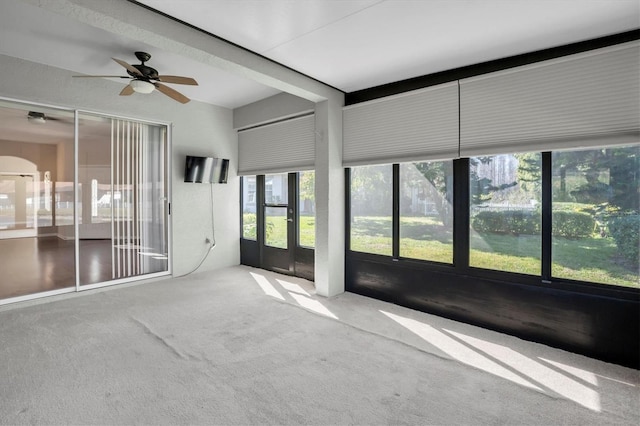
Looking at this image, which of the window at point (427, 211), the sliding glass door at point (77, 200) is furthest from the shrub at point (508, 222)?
→ the sliding glass door at point (77, 200)

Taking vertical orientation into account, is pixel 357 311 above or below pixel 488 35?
below

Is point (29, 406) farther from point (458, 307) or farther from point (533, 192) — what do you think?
point (533, 192)

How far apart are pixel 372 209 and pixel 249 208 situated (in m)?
2.63

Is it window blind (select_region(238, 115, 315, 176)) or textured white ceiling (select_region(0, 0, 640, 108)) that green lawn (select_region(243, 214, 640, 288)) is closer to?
window blind (select_region(238, 115, 315, 176))

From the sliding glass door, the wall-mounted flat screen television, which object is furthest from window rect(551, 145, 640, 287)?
the sliding glass door

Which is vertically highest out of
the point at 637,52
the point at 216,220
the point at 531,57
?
the point at 531,57

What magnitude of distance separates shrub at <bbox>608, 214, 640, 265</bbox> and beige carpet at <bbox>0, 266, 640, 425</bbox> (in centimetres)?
92

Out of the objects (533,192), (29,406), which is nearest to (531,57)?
(533,192)

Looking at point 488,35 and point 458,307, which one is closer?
point 488,35

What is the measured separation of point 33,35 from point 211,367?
11.7 feet

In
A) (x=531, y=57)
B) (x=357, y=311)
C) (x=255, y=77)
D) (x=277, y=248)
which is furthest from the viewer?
(x=277, y=248)

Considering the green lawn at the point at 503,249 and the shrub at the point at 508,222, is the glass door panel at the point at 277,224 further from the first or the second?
the shrub at the point at 508,222

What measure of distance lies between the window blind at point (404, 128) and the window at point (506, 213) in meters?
0.43

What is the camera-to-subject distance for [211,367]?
2.46 m
